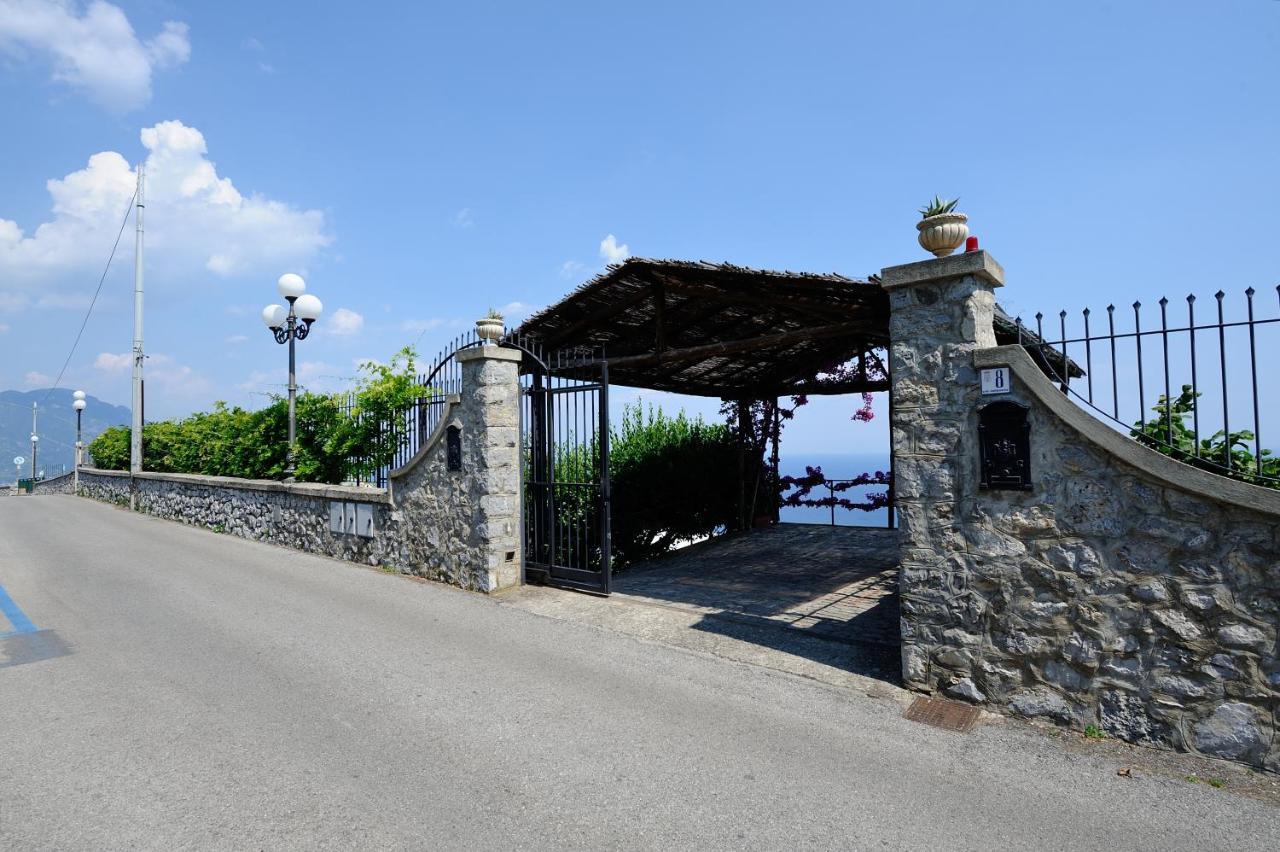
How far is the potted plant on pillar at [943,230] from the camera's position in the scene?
4754mm

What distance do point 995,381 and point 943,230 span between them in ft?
3.74

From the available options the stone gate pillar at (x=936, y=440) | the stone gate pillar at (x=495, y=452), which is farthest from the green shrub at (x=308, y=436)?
the stone gate pillar at (x=936, y=440)

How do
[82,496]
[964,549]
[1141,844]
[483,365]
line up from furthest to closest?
[82,496], [483,365], [964,549], [1141,844]

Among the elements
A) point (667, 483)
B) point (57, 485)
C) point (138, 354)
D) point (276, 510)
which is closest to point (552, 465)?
point (667, 483)

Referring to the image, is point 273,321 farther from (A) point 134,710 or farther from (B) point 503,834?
(B) point 503,834

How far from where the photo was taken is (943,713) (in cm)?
450

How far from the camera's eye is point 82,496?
24453 mm

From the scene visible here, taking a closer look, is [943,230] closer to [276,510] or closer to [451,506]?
[451,506]

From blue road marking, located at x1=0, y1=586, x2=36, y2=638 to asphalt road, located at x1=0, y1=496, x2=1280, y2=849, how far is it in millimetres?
205

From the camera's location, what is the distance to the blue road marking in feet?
20.9

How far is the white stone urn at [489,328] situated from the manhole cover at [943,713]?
19.7 ft

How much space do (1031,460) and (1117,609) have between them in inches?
38.8

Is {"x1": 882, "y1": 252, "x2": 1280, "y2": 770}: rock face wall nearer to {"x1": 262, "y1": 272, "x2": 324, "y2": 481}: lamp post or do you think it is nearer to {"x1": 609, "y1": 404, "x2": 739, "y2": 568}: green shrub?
{"x1": 609, "y1": 404, "x2": 739, "y2": 568}: green shrub

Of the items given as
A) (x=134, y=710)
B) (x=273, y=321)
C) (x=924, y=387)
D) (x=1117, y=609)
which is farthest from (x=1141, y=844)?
(x=273, y=321)
